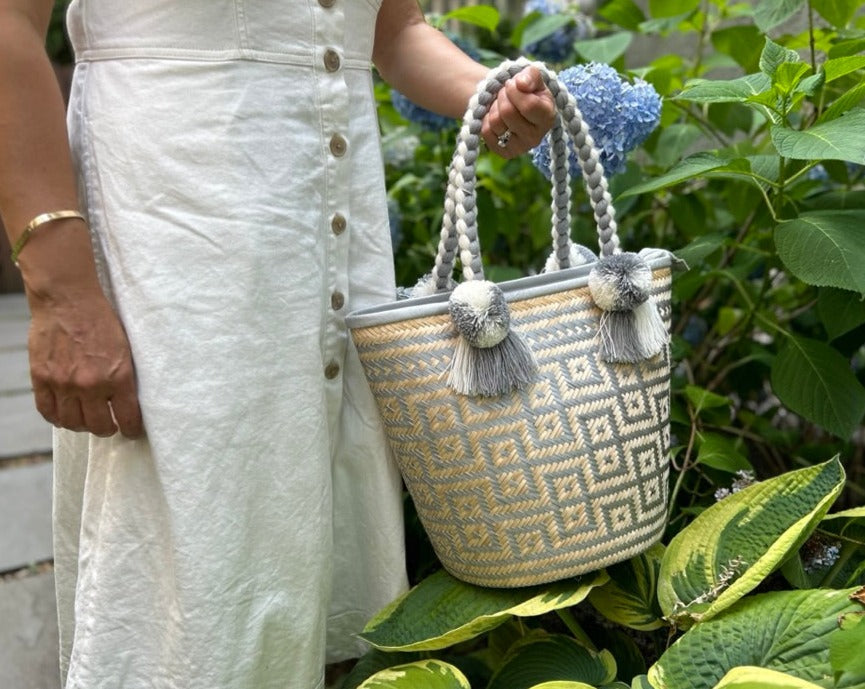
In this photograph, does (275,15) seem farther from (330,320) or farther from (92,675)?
(92,675)

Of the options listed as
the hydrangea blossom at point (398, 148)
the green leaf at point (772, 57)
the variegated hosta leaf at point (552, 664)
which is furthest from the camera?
the hydrangea blossom at point (398, 148)

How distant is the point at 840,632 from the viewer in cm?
73

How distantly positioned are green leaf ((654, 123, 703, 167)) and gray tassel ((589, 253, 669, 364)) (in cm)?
64

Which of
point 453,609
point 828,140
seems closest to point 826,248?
point 828,140

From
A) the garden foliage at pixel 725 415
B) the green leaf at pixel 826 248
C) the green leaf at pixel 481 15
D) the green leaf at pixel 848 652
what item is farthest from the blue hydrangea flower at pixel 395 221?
the green leaf at pixel 848 652

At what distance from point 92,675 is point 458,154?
0.62 m

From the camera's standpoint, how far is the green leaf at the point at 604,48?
1.47m

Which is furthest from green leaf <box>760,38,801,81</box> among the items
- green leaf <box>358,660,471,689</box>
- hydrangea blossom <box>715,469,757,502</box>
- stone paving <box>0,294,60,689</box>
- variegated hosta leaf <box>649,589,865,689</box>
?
stone paving <box>0,294,60,689</box>

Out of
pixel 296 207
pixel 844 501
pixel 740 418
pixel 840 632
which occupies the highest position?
pixel 296 207

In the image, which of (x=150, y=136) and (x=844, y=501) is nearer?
(x=150, y=136)

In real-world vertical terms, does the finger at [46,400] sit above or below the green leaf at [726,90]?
below

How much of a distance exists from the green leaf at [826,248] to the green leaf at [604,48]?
503mm

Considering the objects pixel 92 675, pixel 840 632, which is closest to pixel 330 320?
pixel 92 675

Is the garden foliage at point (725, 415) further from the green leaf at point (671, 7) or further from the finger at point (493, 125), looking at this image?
the finger at point (493, 125)
